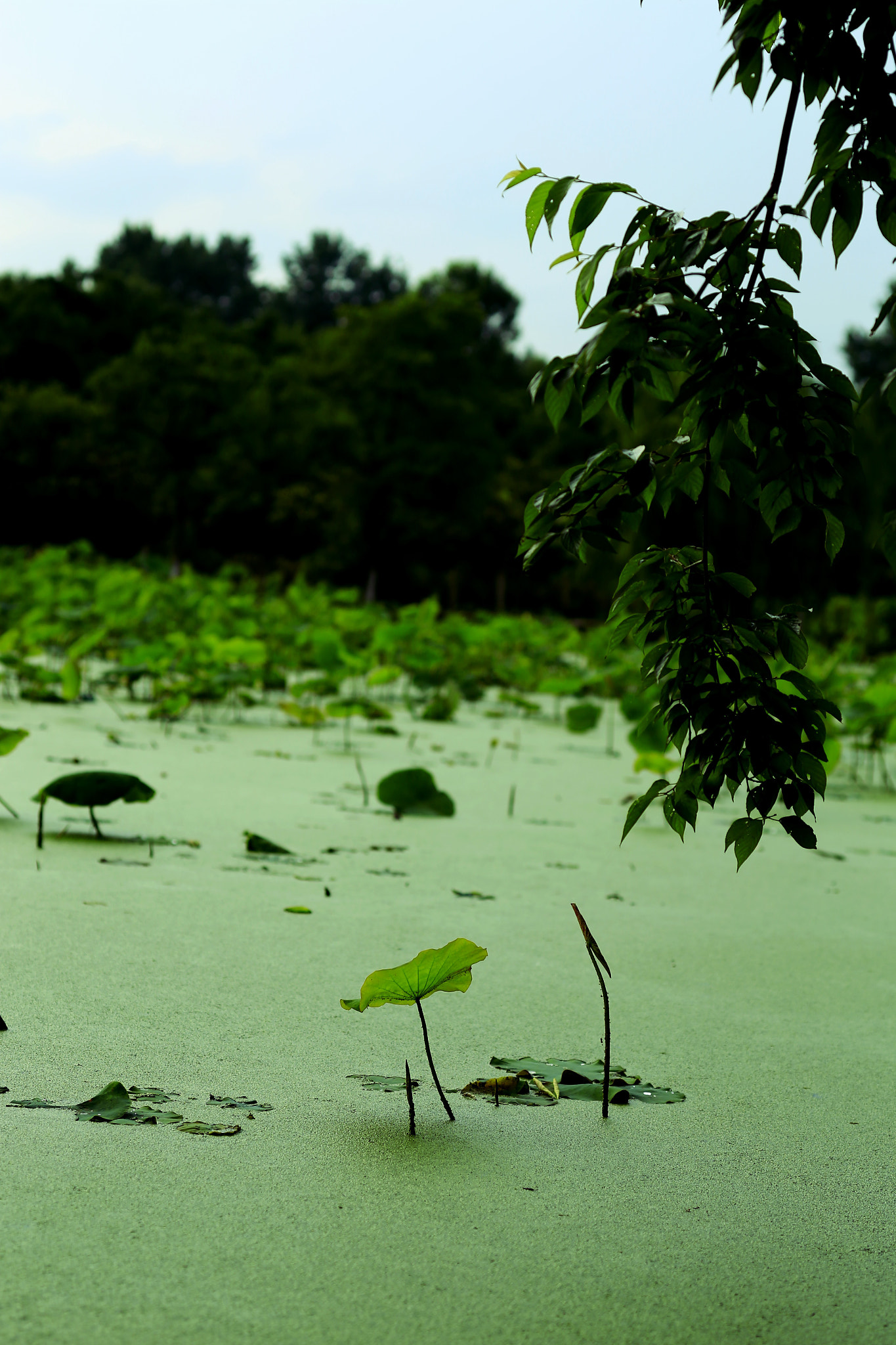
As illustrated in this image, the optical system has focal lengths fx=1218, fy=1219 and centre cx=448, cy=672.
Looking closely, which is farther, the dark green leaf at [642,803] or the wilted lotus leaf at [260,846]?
the wilted lotus leaf at [260,846]

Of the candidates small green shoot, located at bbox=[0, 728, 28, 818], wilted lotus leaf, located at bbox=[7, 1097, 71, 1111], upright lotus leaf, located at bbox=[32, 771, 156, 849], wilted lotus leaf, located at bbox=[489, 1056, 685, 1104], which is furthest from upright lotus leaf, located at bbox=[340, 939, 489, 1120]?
small green shoot, located at bbox=[0, 728, 28, 818]

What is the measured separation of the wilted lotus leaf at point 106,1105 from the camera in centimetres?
90

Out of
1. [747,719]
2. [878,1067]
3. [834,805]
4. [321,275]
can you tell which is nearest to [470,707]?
[834,805]

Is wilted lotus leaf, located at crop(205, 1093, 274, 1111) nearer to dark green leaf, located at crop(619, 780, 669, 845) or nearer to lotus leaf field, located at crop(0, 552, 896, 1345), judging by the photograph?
lotus leaf field, located at crop(0, 552, 896, 1345)

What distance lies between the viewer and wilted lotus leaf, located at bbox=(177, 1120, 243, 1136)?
89 centimetres

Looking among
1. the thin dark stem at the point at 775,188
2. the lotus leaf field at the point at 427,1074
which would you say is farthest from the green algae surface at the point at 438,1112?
the thin dark stem at the point at 775,188

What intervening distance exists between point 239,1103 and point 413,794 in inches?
58.2

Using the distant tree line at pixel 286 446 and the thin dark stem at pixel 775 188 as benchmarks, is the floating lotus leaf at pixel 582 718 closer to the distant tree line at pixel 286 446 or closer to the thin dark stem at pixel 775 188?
the thin dark stem at pixel 775 188

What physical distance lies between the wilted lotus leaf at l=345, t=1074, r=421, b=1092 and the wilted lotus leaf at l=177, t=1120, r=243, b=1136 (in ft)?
0.47

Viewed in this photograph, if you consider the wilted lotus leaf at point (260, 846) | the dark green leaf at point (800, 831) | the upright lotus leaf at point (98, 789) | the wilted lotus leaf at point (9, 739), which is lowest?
the wilted lotus leaf at point (260, 846)

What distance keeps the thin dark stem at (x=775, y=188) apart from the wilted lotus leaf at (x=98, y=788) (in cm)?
130

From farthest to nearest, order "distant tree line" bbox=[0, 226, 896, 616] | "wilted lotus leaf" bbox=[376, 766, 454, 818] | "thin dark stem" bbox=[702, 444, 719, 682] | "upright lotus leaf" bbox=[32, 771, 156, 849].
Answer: "distant tree line" bbox=[0, 226, 896, 616]
"wilted lotus leaf" bbox=[376, 766, 454, 818]
"upright lotus leaf" bbox=[32, 771, 156, 849]
"thin dark stem" bbox=[702, 444, 719, 682]

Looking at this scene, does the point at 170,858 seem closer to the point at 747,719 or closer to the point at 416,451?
the point at 747,719

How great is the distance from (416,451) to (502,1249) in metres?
19.1
